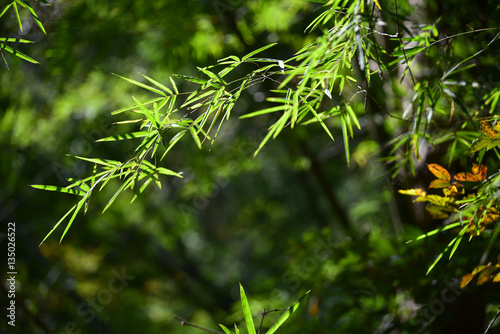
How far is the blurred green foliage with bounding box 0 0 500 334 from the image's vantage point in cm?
76

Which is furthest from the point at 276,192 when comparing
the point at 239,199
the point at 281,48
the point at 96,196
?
the point at 281,48

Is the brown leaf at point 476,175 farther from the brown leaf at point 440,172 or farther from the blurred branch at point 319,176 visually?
the blurred branch at point 319,176

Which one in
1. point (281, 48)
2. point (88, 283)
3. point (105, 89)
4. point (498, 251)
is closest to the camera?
point (498, 251)

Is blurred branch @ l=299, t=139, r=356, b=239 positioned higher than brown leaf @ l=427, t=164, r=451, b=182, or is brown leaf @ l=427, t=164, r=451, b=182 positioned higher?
brown leaf @ l=427, t=164, r=451, b=182

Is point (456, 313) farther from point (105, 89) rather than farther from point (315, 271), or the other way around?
point (105, 89)

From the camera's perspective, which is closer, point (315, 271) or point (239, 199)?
point (315, 271)

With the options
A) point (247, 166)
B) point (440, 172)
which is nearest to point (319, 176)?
point (247, 166)

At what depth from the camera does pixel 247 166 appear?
139cm

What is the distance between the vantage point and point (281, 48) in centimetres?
128

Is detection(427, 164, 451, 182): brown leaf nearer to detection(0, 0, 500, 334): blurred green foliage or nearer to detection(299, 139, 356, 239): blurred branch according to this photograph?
detection(0, 0, 500, 334): blurred green foliage

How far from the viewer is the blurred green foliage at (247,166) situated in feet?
2.48

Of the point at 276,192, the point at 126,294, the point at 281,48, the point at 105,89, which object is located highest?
the point at 281,48

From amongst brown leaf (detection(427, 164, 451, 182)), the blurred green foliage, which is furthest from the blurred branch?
brown leaf (detection(427, 164, 451, 182))

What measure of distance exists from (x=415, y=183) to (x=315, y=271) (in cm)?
34
